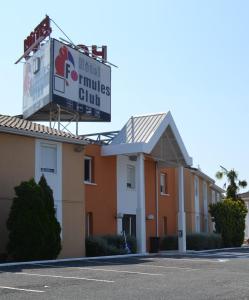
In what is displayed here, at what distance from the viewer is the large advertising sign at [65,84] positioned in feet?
96.9

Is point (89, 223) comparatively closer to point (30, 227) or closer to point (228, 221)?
point (30, 227)

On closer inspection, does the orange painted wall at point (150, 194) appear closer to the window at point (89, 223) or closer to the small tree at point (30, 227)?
the window at point (89, 223)

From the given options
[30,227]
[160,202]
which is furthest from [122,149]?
[30,227]

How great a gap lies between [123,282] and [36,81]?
18736 mm

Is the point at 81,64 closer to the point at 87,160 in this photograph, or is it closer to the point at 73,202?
the point at 87,160

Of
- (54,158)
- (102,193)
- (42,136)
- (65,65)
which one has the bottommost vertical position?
(102,193)

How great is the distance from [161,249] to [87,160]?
8.73m

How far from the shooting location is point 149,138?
29.4 meters

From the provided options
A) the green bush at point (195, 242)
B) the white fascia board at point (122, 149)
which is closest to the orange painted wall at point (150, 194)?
the green bush at point (195, 242)

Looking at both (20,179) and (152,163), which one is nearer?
(20,179)

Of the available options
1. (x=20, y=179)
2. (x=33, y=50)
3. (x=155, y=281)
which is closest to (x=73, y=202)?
(x=20, y=179)

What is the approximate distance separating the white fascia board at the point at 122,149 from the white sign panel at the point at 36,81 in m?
3.88

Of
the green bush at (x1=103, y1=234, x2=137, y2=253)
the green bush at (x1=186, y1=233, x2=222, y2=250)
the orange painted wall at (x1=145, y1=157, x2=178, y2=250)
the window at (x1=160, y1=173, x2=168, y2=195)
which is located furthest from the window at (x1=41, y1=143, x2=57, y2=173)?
the green bush at (x1=186, y1=233, x2=222, y2=250)

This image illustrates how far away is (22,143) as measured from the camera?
24078mm
